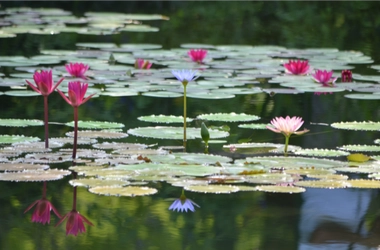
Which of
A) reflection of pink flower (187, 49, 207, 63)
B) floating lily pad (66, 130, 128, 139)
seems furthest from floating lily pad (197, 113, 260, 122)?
reflection of pink flower (187, 49, 207, 63)

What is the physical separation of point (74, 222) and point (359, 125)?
6.14 ft

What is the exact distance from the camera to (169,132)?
12.3 feet

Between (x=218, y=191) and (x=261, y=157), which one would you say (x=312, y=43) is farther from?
(x=218, y=191)

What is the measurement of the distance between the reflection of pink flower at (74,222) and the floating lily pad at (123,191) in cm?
16

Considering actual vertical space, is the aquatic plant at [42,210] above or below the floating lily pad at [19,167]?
below

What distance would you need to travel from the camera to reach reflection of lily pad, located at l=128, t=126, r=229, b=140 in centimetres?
369

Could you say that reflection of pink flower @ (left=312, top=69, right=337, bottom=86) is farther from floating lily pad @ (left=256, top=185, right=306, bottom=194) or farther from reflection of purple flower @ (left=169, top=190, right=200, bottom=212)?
reflection of purple flower @ (left=169, top=190, right=200, bottom=212)

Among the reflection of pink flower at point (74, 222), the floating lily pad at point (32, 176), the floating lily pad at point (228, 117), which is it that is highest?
the floating lily pad at point (228, 117)

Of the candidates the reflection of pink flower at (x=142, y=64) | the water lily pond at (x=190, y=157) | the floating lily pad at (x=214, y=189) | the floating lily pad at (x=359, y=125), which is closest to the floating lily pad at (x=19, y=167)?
the water lily pond at (x=190, y=157)

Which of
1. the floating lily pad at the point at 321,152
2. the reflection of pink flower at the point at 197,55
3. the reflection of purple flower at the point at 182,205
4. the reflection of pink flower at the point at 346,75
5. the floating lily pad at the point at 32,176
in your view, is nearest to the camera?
the reflection of purple flower at the point at 182,205

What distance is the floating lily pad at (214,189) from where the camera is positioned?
278 cm

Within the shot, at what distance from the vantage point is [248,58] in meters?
6.79

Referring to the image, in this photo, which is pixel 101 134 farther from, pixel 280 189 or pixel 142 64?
pixel 142 64

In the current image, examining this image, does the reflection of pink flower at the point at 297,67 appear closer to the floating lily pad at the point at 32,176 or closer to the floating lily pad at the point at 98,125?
the floating lily pad at the point at 98,125
